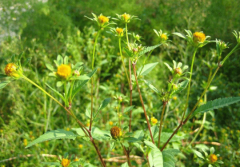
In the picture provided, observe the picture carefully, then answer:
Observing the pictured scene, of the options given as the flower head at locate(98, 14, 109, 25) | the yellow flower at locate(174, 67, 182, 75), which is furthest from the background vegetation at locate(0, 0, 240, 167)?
the flower head at locate(98, 14, 109, 25)

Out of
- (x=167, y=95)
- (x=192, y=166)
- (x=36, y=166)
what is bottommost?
(x=192, y=166)

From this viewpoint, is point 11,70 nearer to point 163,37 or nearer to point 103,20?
point 103,20

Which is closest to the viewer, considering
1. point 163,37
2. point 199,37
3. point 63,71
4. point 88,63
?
point 63,71

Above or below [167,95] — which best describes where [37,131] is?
below

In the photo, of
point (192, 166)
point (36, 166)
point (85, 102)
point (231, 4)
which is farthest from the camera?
point (231, 4)

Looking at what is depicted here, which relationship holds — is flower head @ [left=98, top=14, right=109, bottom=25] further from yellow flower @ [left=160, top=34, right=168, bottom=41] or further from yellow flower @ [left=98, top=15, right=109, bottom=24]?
yellow flower @ [left=160, top=34, right=168, bottom=41]

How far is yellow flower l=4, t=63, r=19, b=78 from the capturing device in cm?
57

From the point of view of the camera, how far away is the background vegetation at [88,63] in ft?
4.82

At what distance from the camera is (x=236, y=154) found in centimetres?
135

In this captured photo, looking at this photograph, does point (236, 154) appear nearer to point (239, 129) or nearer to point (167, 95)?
point (239, 129)

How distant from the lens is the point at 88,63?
205cm

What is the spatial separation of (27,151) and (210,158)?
4.43 ft

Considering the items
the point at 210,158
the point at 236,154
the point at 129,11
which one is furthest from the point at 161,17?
the point at 210,158

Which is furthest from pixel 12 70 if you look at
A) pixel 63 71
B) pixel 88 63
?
pixel 88 63
